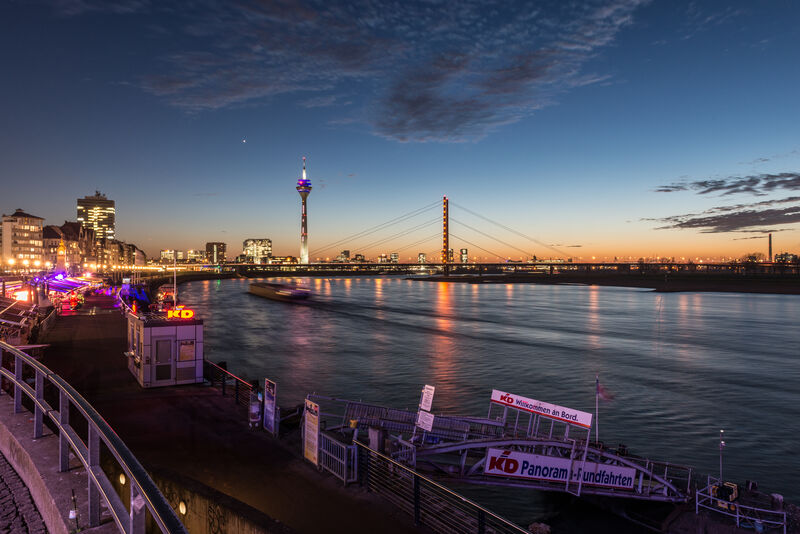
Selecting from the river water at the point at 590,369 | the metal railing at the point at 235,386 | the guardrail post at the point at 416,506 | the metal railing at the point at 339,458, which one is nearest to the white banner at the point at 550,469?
the river water at the point at 590,369

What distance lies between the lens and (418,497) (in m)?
9.59

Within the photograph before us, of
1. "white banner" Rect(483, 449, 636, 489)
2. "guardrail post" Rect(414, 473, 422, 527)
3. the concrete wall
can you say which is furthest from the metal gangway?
the concrete wall

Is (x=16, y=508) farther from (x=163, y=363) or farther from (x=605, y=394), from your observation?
(x=605, y=394)

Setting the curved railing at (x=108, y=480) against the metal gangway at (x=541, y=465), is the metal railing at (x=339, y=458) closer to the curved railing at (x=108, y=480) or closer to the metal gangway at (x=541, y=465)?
the metal gangway at (x=541, y=465)

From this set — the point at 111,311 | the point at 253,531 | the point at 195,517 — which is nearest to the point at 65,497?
the point at 253,531

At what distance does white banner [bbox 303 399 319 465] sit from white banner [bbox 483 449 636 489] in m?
5.05

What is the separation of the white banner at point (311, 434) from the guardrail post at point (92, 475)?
6.69 m

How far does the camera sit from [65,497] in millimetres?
5820

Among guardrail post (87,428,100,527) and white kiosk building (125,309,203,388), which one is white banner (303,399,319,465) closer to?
guardrail post (87,428,100,527)

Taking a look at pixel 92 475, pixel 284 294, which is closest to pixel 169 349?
pixel 92 475

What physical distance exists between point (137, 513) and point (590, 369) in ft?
125

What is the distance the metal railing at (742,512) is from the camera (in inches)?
533

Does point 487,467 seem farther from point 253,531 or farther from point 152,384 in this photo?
point 152,384

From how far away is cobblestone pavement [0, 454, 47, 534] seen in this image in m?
6.45
